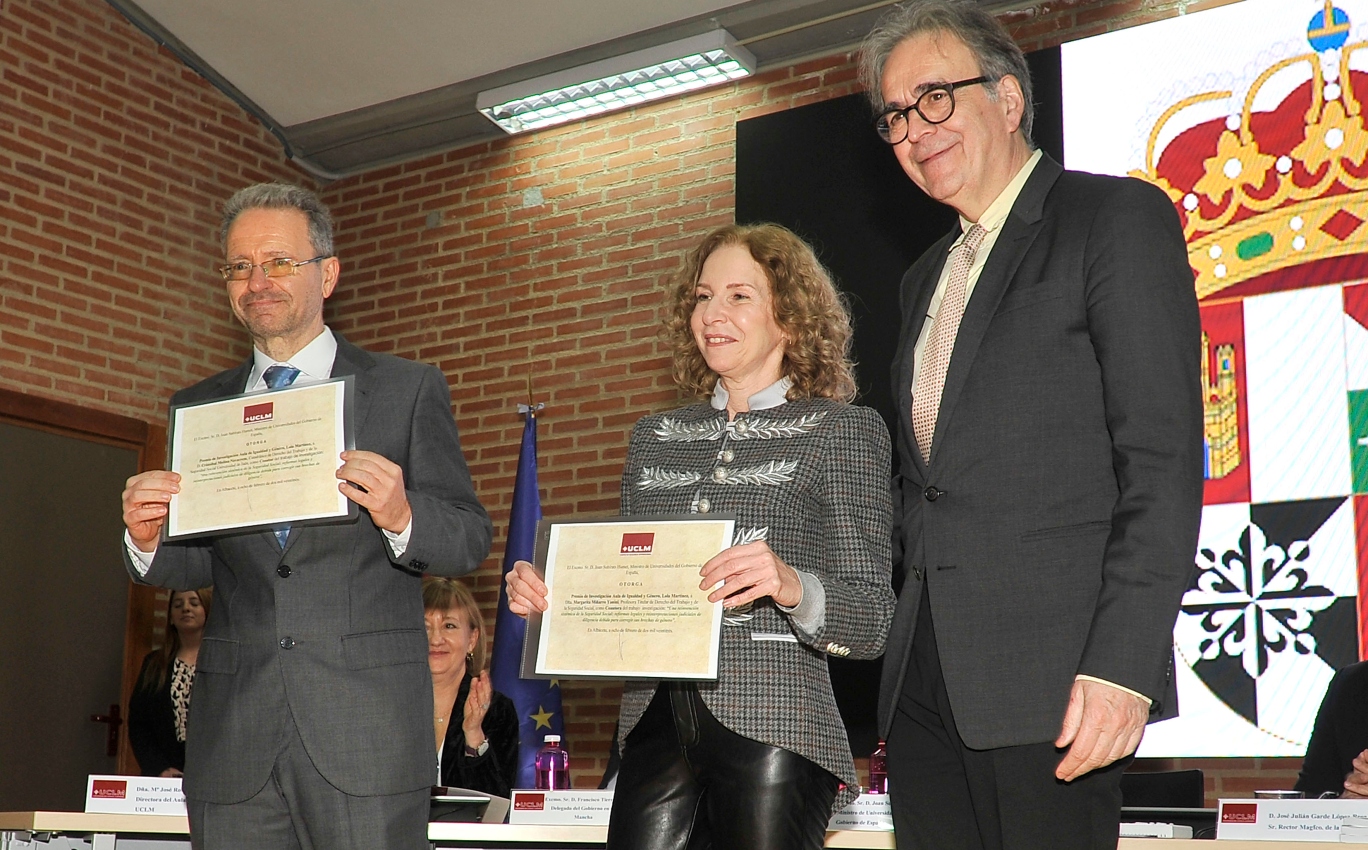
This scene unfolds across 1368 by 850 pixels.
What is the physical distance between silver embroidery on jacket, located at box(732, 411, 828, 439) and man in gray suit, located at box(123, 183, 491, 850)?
51 cm

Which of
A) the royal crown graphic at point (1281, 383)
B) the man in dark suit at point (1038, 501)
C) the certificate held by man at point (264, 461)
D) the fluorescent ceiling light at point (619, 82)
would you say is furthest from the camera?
the fluorescent ceiling light at point (619, 82)

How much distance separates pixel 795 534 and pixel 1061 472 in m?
0.51

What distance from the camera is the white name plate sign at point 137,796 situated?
3.49m

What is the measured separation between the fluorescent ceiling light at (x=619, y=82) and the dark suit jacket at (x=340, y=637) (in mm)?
4344

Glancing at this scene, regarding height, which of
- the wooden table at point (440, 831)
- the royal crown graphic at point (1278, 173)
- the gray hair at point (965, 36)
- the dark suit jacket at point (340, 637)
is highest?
the royal crown graphic at point (1278, 173)

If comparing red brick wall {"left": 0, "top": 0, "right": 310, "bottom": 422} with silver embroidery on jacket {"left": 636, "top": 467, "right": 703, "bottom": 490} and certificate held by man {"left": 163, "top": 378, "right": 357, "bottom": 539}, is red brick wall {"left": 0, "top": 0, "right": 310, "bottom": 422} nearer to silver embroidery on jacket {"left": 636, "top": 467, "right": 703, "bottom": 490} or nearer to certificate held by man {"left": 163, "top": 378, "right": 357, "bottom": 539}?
certificate held by man {"left": 163, "top": 378, "right": 357, "bottom": 539}

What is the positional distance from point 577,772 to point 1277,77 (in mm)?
4382

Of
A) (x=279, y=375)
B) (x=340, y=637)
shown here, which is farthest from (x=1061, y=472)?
(x=279, y=375)

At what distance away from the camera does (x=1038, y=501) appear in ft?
5.71

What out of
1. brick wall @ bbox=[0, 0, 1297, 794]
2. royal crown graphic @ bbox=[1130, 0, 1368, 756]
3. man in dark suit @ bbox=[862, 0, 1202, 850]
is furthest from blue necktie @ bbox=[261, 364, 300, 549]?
brick wall @ bbox=[0, 0, 1297, 794]

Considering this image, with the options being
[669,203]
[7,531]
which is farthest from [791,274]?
[7,531]

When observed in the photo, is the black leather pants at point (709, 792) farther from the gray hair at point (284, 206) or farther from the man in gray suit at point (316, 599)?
the gray hair at point (284, 206)

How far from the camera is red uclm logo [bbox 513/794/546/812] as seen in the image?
3521 millimetres

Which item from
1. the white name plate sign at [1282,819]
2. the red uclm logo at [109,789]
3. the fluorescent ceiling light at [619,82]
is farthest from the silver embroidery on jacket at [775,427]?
the fluorescent ceiling light at [619,82]
